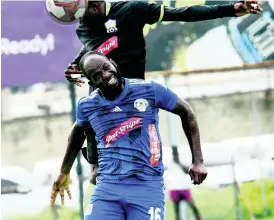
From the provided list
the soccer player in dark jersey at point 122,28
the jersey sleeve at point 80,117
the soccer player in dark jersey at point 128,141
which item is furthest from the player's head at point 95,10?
the jersey sleeve at point 80,117

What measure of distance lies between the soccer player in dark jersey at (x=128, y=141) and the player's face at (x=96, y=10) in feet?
1.80

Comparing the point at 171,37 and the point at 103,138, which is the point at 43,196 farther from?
the point at 103,138

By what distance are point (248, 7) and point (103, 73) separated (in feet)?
3.26

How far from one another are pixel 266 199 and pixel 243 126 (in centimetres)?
78

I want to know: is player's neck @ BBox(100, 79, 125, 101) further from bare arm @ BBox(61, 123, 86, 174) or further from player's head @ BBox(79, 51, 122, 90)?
bare arm @ BBox(61, 123, 86, 174)

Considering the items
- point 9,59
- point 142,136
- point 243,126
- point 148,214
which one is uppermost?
point 9,59

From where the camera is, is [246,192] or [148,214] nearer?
[148,214]

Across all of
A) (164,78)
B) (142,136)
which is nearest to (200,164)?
(142,136)

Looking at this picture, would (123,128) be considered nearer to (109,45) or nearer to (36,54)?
(109,45)

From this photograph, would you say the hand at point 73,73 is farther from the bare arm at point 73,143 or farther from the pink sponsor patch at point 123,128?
the pink sponsor patch at point 123,128

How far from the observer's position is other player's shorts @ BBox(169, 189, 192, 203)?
27.5ft

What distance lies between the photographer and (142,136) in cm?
494

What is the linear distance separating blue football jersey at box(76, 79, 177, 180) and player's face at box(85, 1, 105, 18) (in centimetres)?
66

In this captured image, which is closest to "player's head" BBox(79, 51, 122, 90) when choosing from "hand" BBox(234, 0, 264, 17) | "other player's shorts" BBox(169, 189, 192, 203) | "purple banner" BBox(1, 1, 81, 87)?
"hand" BBox(234, 0, 264, 17)
